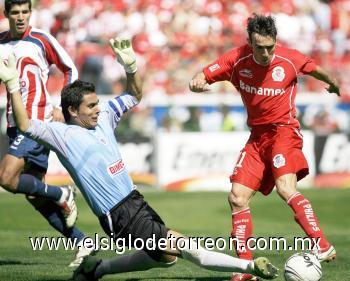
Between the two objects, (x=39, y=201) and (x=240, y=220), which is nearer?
(x=240, y=220)

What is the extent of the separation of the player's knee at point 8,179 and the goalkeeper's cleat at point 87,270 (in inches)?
73.7

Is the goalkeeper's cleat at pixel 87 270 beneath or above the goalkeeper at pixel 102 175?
beneath

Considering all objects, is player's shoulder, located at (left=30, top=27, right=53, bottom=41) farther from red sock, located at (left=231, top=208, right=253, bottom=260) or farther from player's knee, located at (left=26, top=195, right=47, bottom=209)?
red sock, located at (left=231, top=208, right=253, bottom=260)

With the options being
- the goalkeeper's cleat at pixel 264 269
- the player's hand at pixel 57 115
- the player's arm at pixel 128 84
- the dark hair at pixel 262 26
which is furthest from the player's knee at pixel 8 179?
the goalkeeper's cleat at pixel 264 269

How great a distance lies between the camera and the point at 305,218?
8.27 meters

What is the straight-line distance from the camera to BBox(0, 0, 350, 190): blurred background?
20.2 meters

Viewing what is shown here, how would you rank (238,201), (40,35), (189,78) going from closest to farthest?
1. (238,201)
2. (40,35)
3. (189,78)

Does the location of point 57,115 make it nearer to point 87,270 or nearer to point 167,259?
point 87,270

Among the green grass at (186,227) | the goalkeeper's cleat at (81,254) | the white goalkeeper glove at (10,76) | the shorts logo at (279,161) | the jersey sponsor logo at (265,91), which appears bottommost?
the green grass at (186,227)

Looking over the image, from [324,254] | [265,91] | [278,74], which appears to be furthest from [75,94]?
[324,254]

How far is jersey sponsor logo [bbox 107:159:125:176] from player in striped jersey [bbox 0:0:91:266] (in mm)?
2193

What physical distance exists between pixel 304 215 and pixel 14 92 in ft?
9.85

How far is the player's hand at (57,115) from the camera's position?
30.5 ft

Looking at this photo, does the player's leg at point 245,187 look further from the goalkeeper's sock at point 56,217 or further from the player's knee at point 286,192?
the goalkeeper's sock at point 56,217
